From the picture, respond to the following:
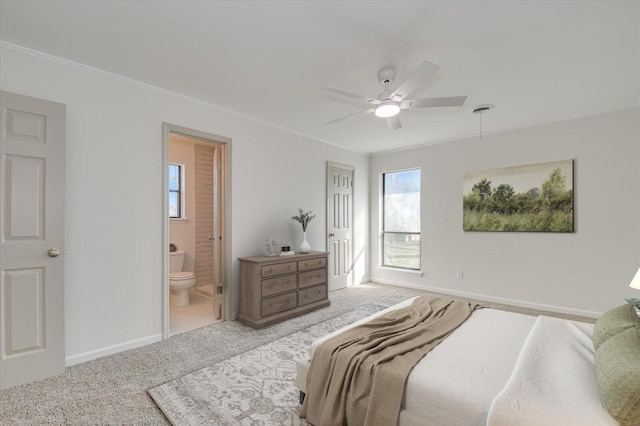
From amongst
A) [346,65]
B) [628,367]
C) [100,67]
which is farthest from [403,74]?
[100,67]

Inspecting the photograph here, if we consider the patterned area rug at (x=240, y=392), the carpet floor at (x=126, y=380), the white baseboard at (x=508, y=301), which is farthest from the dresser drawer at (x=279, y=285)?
the white baseboard at (x=508, y=301)

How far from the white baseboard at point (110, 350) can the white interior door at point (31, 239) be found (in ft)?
0.52

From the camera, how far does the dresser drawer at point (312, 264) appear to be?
4.10 meters

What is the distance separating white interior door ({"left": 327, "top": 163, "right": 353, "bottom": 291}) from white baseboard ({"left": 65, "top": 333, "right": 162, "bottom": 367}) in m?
2.87

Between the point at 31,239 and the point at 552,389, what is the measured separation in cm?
343

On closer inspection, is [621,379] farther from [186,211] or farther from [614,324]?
[186,211]

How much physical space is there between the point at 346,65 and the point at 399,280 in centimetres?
419

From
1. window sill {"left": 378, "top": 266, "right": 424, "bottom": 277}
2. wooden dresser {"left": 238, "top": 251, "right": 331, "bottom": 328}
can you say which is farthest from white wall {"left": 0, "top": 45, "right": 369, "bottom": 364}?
window sill {"left": 378, "top": 266, "right": 424, "bottom": 277}

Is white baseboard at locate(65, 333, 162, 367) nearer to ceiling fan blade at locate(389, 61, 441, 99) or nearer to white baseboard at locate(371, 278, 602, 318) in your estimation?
ceiling fan blade at locate(389, 61, 441, 99)

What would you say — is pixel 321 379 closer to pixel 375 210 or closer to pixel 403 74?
pixel 403 74

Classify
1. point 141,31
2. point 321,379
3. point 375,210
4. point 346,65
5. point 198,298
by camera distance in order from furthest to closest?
point 375,210, point 198,298, point 346,65, point 141,31, point 321,379

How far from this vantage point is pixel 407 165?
5625 mm

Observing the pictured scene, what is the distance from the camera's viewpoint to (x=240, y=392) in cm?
222

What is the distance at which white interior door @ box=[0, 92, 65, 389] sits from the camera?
2.26m
